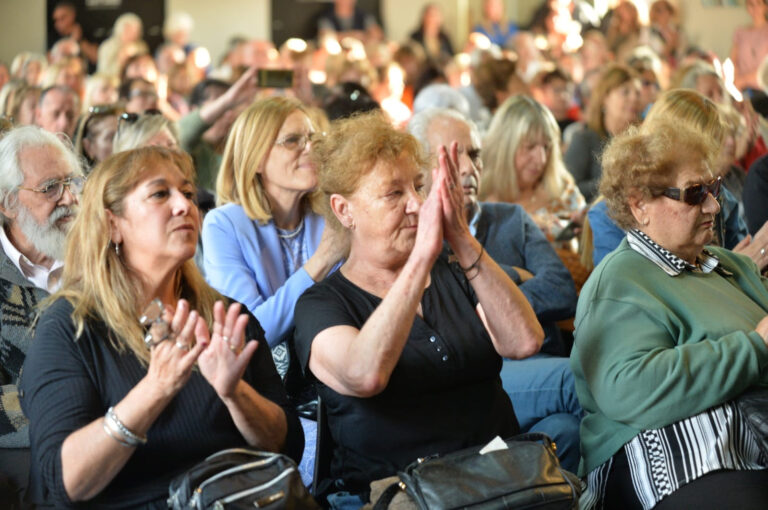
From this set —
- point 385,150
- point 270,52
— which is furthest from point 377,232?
point 270,52

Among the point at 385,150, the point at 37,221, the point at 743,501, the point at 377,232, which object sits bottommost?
the point at 743,501

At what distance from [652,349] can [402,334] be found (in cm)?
67

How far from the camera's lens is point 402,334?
7.55ft

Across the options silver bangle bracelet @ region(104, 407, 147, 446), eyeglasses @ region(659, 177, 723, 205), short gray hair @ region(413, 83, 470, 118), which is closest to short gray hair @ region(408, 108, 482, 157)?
eyeglasses @ region(659, 177, 723, 205)

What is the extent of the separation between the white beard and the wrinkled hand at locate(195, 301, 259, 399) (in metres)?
1.07

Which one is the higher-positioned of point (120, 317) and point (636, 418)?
point (120, 317)

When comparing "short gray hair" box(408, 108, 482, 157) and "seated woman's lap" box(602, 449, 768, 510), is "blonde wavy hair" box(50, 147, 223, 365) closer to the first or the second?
"seated woman's lap" box(602, 449, 768, 510)

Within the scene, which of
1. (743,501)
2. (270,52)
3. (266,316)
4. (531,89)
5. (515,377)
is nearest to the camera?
(743,501)

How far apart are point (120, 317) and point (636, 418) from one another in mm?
1304

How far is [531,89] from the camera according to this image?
793 centimetres

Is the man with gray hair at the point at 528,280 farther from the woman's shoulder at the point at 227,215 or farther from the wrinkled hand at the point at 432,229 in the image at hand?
the wrinkled hand at the point at 432,229

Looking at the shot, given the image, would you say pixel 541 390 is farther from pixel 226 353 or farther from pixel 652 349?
pixel 226 353

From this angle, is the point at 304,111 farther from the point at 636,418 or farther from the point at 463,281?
the point at 636,418

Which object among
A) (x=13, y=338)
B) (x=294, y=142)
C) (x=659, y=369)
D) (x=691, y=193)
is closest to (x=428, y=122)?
(x=294, y=142)
